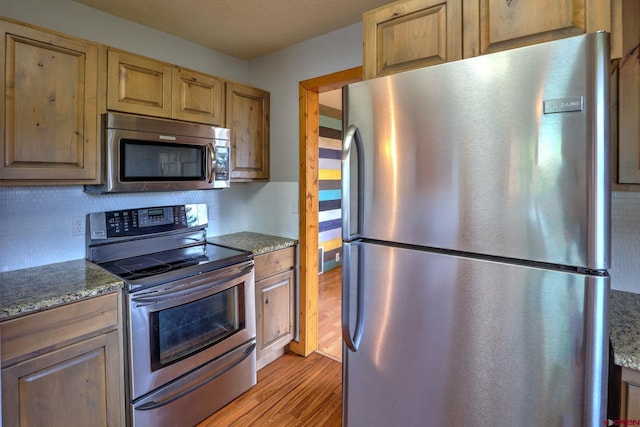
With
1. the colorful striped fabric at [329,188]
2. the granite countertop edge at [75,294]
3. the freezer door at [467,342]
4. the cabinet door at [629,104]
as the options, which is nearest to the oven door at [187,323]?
the granite countertop edge at [75,294]

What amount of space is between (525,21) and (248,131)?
6.41 ft

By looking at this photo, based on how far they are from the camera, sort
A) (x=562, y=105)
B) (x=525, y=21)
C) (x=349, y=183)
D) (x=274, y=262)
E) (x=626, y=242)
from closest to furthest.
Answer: (x=562, y=105) → (x=525, y=21) → (x=349, y=183) → (x=626, y=242) → (x=274, y=262)

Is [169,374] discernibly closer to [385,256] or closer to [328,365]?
[328,365]

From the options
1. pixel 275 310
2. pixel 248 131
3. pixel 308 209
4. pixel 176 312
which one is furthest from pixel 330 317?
pixel 248 131

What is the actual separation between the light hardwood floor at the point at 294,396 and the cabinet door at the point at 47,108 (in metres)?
1.60

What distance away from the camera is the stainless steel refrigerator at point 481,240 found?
845 mm

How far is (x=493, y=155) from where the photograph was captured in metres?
0.95

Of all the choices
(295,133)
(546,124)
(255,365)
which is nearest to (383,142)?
(546,124)

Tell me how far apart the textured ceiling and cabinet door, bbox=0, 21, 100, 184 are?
550 millimetres

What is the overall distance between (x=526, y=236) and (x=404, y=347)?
1.80 ft

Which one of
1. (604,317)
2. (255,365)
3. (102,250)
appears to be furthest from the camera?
(255,365)

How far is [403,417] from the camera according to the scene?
116cm

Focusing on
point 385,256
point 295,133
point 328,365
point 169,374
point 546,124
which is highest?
point 295,133

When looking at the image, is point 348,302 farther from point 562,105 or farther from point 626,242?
point 626,242
